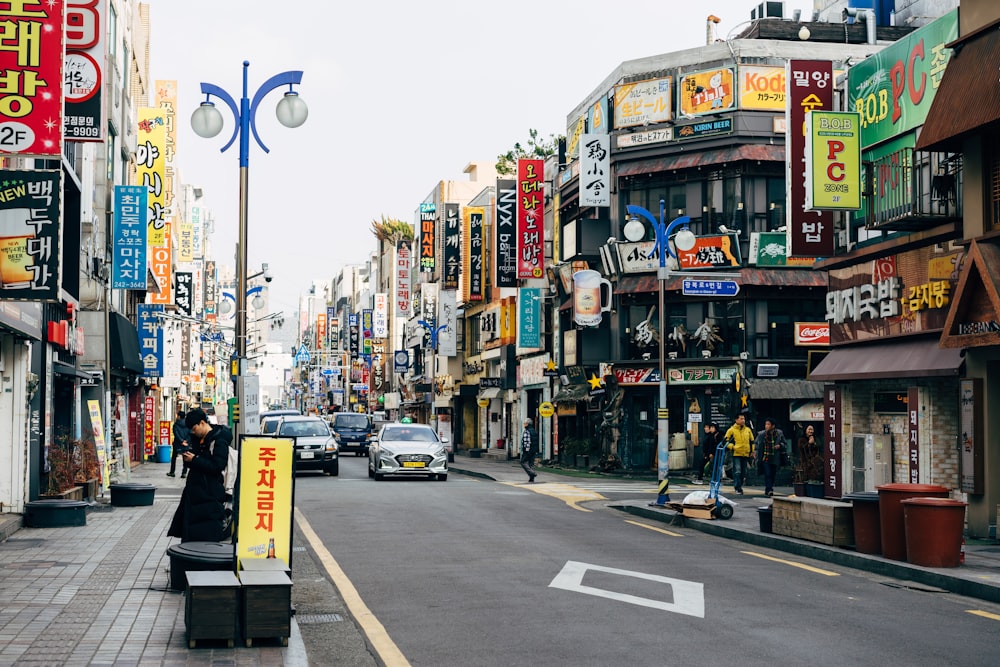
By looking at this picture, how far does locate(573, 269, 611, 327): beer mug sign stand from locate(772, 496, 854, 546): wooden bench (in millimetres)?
24460

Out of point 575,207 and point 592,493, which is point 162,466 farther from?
point 592,493

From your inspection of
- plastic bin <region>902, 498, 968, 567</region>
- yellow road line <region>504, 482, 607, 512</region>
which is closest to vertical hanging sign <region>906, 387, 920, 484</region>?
yellow road line <region>504, 482, 607, 512</region>

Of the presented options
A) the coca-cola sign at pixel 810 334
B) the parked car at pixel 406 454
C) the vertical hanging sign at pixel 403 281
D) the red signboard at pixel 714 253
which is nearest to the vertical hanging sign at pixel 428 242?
the vertical hanging sign at pixel 403 281

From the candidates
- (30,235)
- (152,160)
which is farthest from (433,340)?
(30,235)

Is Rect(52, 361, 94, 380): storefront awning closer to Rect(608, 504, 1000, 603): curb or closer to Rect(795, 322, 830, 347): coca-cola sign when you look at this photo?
Rect(608, 504, 1000, 603): curb

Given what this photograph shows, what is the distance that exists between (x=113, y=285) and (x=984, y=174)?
25.5m

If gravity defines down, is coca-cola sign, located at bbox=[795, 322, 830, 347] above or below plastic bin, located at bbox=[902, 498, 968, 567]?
above

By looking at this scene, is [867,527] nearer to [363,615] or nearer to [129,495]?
[363,615]

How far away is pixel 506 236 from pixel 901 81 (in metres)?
29.6

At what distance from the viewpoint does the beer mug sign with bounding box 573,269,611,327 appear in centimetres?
4178

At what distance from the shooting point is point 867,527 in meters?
15.2

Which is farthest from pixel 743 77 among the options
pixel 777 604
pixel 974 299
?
pixel 777 604

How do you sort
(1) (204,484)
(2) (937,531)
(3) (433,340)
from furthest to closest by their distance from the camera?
1. (3) (433,340)
2. (2) (937,531)
3. (1) (204,484)

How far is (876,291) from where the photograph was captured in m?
21.9
